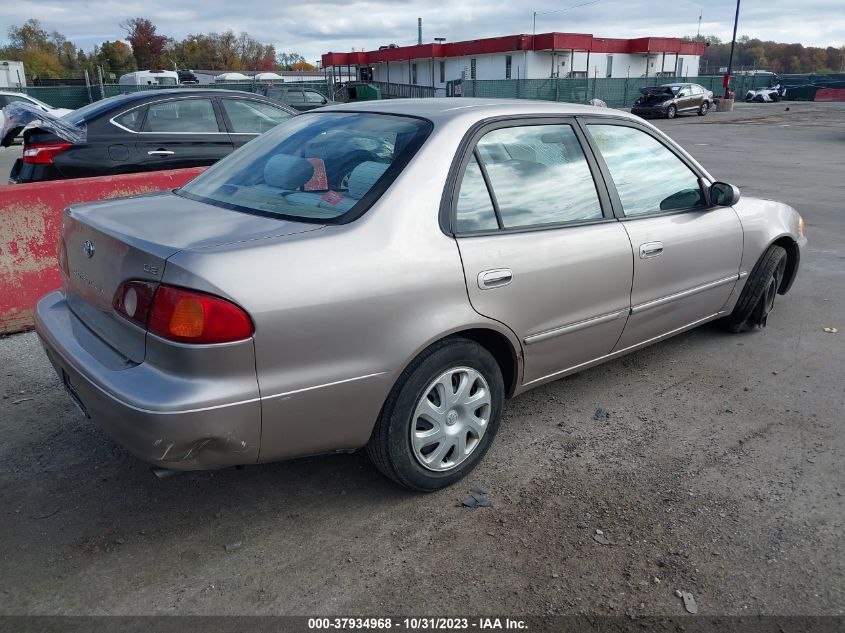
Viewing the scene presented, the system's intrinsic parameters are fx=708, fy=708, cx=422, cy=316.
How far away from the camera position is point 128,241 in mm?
2658

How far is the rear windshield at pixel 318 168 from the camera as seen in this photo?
9.61 ft

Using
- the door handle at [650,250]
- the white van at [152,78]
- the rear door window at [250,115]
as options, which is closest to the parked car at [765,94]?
the white van at [152,78]

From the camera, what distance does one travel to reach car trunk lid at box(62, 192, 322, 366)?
2.56 m

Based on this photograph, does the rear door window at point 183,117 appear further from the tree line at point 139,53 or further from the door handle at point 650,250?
the tree line at point 139,53

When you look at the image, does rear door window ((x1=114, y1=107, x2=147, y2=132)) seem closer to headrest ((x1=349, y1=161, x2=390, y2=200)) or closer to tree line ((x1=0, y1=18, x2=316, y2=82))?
headrest ((x1=349, y1=161, x2=390, y2=200))

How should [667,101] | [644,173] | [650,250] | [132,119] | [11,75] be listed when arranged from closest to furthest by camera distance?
[650,250]
[644,173]
[132,119]
[667,101]
[11,75]

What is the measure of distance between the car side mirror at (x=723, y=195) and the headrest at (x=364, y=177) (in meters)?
2.26

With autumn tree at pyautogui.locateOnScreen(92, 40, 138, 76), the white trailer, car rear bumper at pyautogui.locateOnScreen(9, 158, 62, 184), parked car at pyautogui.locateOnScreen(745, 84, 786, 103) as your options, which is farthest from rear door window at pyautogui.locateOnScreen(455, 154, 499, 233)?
autumn tree at pyautogui.locateOnScreen(92, 40, 138, 76)

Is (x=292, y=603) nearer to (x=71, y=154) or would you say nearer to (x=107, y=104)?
(x=71, y=154)

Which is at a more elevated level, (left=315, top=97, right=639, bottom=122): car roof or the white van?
the white van

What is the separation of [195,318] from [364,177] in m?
1.00

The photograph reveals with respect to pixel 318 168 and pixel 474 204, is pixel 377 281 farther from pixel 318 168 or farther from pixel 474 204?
pixel 318 168

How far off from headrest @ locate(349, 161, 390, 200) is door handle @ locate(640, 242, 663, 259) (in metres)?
1.55

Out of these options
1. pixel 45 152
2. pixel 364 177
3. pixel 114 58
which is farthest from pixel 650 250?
pixel 114 58
